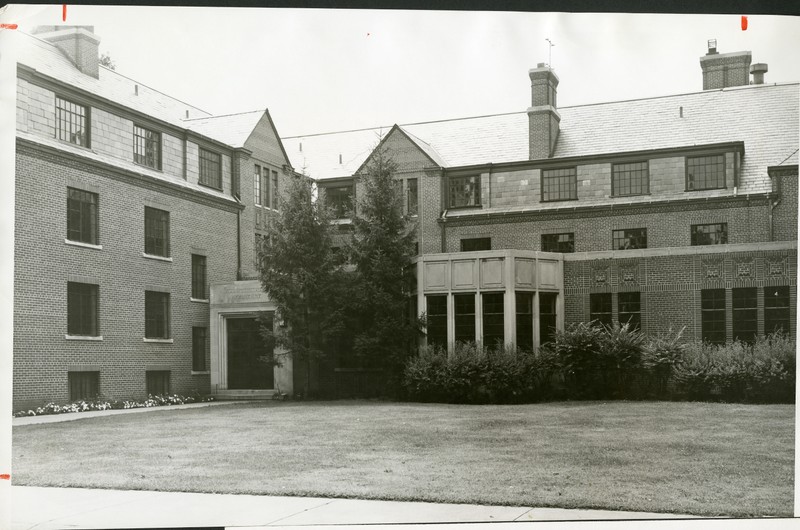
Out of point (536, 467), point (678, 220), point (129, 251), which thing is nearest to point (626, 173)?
point (678, 220)

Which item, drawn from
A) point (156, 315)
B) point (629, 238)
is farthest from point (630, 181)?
point (156, 315)

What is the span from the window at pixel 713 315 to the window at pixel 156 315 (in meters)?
7.57

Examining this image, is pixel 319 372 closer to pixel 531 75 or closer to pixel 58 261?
pixel 58 261

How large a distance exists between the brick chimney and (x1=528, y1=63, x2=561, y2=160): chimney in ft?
18.0

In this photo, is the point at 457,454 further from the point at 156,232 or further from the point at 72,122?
the point at 72,122

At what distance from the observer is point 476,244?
40.6 feet

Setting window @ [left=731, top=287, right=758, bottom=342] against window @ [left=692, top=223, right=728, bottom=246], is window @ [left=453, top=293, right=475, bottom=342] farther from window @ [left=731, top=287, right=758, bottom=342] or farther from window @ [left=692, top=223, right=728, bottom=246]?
window @ [left=731, top=287, right=758, bottom=342]

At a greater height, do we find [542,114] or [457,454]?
[542,114]

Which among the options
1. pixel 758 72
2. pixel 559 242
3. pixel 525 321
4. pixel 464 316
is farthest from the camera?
pixel 464 316

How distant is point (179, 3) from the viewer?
32.5 feet

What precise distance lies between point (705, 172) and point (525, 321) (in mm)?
3195

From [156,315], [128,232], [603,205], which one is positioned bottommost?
[156,315]

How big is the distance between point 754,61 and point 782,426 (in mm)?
4597

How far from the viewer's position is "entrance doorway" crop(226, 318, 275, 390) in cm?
1221
